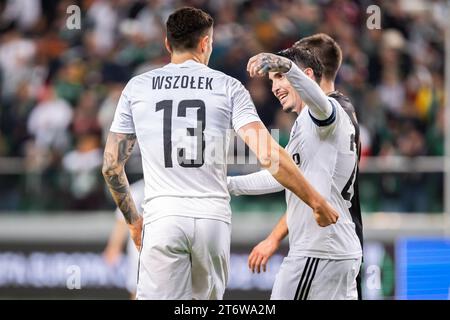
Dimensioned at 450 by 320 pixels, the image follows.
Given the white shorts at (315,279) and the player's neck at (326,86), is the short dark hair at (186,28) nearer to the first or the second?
the player's neck at (326,86)

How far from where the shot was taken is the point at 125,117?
6.20m

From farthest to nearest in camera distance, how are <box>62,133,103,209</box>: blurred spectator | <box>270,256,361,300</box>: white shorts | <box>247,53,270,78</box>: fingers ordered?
<box>62,133,103,209</box>: blurred spectator, <box>270,256,361,300</box>: white shorts, <box>247,53,270,78</box>: fingers

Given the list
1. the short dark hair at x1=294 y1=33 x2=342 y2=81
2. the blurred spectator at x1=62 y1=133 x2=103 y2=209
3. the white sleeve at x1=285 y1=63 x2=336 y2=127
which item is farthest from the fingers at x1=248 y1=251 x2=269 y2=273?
the blurred spectator at x1=62 y1=133 x2=103 y2=209

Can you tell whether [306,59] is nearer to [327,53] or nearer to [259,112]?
[327,53]

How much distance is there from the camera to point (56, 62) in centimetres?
1378

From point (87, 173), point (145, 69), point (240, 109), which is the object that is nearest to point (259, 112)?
point (145, 69)

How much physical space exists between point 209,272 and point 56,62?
825cm

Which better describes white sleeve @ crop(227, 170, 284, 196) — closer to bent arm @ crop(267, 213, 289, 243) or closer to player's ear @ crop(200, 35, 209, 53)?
bent arm @ crop(267, 213, 289, 243)

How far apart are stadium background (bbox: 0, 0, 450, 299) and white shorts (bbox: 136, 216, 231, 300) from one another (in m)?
4.96

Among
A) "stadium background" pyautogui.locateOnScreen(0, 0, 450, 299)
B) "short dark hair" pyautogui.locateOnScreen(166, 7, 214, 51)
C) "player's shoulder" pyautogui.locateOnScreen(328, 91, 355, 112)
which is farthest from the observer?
"stadium background" pyautogui.locateOnScreen(0, 0, 450, 299)

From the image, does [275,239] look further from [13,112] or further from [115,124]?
[13,112]

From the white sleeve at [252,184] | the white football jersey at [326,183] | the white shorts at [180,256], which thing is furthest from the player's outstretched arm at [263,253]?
the white shorts at [180,256]

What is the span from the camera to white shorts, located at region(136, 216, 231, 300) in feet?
19.4
